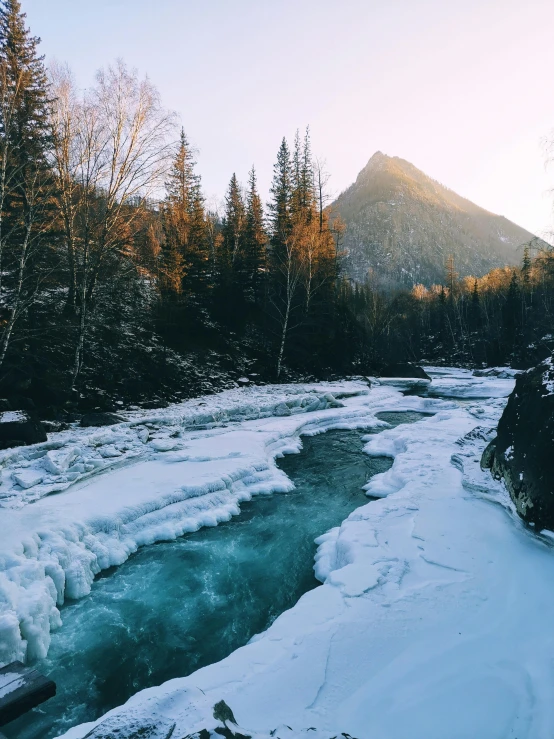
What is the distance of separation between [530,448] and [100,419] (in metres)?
12.2

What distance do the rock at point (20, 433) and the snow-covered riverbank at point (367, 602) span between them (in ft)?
10.00

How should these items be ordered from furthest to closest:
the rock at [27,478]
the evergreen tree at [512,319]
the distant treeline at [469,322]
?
the evergreen tree at [512,319] < the distant treeline at [469,322] < the rock at [27,478]

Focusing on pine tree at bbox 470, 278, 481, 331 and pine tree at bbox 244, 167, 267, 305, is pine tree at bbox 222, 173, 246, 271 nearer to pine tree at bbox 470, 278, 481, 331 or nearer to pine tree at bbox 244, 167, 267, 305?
pine tree at bbox 244, 167, 267, 305

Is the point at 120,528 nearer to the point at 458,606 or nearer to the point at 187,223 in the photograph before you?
the point at 458,606

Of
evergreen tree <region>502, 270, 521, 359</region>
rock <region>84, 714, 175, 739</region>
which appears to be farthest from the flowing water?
evergreen tree <region>502, 270, 521, 359</region>

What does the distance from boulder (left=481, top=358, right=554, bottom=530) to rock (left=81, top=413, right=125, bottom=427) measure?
37.6ft

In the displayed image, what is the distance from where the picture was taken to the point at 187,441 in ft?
39.7

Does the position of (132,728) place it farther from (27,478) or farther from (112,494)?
(27,478)

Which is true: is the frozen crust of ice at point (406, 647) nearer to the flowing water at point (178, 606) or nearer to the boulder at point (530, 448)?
the boulder at point (530, 448)

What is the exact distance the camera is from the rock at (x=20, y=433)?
1015 cm

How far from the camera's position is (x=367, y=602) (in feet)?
15.9

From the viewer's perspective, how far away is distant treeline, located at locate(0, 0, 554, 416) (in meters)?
13.6

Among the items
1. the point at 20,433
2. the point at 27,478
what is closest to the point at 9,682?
the point at 27,478

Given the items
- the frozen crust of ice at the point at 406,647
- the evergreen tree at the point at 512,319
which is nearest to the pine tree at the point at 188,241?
the frozen crust of ice at the point at 406,647
